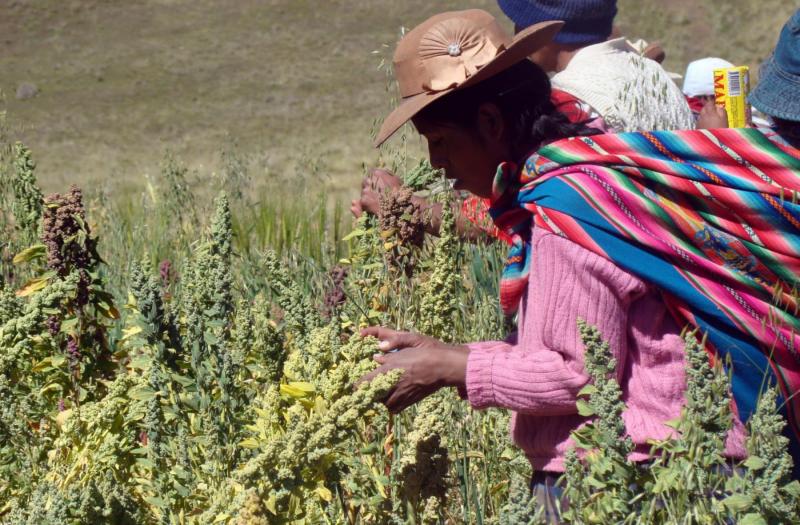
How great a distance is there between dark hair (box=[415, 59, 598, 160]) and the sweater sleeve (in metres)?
0.25

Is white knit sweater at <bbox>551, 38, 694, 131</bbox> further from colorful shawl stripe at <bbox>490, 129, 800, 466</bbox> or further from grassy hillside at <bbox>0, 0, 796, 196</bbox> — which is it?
grassy hillside at <bbox>0, 0, 796, 196</bbox>

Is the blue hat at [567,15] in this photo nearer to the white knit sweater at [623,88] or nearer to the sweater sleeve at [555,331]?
the white knit sweater at [623,88]

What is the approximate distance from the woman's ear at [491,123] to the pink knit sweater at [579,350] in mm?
250

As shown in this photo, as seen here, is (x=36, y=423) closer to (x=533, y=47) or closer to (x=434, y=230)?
(x=434, y=230)

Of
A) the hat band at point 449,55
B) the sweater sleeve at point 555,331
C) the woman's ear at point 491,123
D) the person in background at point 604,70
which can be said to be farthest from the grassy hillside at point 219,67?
the sweater sleeve at point 555,331

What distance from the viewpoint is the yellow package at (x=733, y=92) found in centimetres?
354

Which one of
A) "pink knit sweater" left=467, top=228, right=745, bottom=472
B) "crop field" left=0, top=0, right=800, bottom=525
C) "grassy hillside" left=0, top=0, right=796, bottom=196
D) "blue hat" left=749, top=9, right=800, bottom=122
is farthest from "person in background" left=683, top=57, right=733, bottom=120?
"grassy hillside" left=0, top=0, right=796, bottom=196

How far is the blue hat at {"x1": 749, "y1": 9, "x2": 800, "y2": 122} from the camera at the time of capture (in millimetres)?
2164

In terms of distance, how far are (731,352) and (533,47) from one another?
721 millimetres

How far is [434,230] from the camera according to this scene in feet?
10.5

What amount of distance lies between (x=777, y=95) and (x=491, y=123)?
57 centimetres

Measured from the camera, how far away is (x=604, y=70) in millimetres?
3551

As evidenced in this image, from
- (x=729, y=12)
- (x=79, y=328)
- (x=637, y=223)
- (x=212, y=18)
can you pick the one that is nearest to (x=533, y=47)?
(x=637, y=223)

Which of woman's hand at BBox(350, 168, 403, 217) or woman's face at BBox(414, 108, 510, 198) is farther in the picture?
woman's hand at BBox(350, 168, 403, 217)
